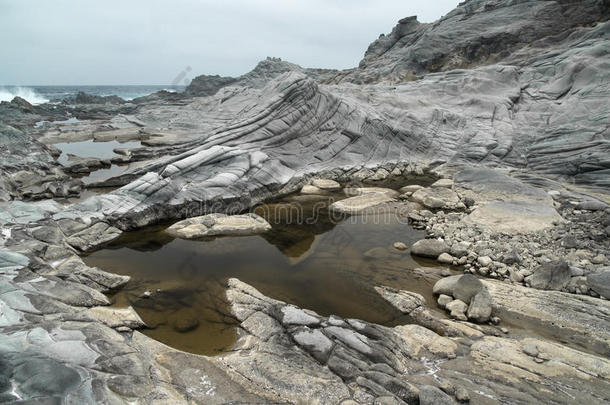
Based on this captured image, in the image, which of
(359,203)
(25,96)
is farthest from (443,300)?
(25,96)

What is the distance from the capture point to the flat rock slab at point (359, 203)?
581 inches

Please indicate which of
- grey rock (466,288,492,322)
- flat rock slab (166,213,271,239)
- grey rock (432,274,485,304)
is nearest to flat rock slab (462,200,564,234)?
grey rock (432,274,485,304)

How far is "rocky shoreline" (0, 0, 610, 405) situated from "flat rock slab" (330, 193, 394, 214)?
4.0 inches

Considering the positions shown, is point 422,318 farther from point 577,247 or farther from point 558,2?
point 558,2

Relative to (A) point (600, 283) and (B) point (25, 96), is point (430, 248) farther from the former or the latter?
(B) point (25, 96)

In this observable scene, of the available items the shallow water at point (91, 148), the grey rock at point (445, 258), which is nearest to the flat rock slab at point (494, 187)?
the grey rock at point (445, 258)

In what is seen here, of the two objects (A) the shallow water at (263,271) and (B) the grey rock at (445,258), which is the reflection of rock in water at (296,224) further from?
(B) the grey rock at (445,258)

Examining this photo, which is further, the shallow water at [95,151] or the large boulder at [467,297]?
the shallow water at [95,151]

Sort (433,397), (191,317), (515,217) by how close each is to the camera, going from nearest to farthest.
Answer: (433,397)
(191,317)
(515,217)

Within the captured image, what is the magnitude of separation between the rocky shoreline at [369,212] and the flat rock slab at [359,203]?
0.34 feet

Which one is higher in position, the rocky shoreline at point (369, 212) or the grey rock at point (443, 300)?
the rocky shoreline at point (369, 212)

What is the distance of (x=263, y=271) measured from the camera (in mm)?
9883

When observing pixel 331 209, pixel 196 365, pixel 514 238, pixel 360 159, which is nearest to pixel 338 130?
pixel 360 159

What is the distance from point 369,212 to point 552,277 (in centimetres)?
707
